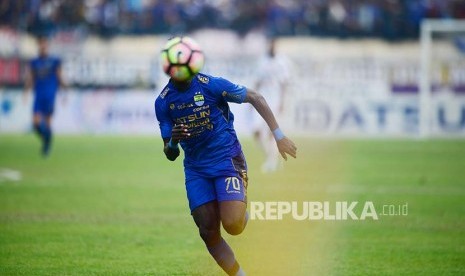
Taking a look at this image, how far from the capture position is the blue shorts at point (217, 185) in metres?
8.27

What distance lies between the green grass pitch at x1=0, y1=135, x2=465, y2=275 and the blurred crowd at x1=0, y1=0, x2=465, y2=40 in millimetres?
8056

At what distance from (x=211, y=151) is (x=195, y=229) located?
453cm

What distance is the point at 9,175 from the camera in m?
19.3

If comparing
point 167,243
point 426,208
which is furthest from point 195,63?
point 426,208

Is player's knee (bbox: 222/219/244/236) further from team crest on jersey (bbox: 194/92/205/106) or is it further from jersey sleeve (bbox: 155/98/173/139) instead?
team crest on jersey (bbox: 194/92/205/106)

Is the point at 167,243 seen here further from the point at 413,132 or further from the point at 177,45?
the point at 413,132

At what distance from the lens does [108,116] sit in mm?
30953

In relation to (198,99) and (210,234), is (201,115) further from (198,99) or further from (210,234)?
(210,234)

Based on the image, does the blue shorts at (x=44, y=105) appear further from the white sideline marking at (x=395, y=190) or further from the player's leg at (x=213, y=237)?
the player's leg at (x=213, y=237)

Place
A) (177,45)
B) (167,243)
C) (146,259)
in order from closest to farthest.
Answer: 1. (177,45)
2. (146,259)
3. (167,243)

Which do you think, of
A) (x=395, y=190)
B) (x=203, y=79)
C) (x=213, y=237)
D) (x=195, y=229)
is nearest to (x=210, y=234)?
(x=213, y=237)

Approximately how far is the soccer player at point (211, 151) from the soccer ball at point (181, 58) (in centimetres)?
24

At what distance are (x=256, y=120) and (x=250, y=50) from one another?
400 inches

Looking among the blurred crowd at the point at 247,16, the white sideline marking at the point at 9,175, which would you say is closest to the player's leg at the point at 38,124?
the white sideline marking at the point at 9,175
